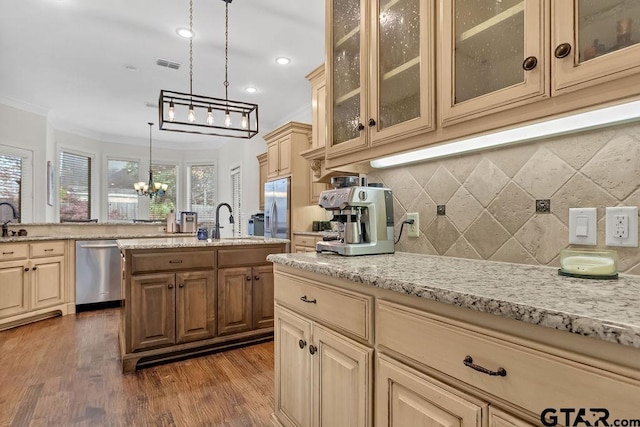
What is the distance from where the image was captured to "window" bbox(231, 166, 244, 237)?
7.16 m

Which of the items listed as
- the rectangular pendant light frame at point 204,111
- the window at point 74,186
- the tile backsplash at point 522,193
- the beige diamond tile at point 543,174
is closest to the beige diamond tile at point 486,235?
the tile backsplash at point 522,193

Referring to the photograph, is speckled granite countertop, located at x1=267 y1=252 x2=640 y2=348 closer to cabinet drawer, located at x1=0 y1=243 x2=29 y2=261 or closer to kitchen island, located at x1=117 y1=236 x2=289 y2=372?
kitchen island, located at x1=117 y1=236 x2=289 y2=372

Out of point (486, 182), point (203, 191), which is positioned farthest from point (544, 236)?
point (203, 191)

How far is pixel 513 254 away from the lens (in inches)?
51.4

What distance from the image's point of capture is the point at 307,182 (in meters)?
4.71

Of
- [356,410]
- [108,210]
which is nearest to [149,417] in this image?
[356,410]

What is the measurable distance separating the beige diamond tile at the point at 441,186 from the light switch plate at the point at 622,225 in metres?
0.56

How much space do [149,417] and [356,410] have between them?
1349 millimetres

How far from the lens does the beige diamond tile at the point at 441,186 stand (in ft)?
5.08

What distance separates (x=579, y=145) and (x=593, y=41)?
0.37 m

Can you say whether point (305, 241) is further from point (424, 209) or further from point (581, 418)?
point (581, 418)

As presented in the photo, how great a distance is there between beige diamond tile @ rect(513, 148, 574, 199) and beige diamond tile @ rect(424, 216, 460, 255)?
34cm

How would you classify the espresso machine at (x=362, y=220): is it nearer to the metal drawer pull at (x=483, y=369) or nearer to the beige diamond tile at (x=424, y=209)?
the beige diamond tile at (x=424, y=209)

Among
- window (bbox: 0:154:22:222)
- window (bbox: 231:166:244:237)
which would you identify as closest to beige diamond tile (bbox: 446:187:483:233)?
window (bbox: 231:166:244:237)
